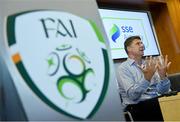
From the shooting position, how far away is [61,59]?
736mm

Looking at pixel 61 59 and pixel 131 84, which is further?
pixel 131 84

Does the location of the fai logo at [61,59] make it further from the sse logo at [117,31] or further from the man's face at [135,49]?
the sse logo at [117,31]

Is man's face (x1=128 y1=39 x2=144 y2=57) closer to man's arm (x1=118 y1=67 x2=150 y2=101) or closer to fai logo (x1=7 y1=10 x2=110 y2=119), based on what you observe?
man's arm (x1=118 y1=67 x2=150 y2=101)

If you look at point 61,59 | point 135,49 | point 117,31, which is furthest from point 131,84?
point 61,59

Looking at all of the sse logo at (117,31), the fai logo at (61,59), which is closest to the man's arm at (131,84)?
the sse logo at (117,31)

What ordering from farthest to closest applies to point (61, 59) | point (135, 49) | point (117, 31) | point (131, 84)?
point (117, 31) → point (135, 49) → point (131, 84) → point (61, 59)

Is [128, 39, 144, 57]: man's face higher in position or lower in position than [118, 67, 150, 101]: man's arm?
higher

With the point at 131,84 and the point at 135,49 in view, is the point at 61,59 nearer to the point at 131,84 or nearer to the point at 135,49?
the point at 131,84

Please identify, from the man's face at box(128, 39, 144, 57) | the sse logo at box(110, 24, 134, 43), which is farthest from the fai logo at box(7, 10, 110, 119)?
the sse logo at box(110, 24, 134, 43)

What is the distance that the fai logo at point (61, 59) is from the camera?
27.3 inches

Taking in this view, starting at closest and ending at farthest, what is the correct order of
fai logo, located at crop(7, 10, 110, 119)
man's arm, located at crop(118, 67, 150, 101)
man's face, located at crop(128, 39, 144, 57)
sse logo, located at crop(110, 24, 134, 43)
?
fai logo, located at crop(7, 10, 110, 119) → man's arm, located at crop(118, 67, 150, 101) → man's face, located at crop(128, 39, 144, 57) → sse logo, located at crop(110, 24, 134, 43)

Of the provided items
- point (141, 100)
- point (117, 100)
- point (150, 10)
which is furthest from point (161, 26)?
point (117, 100)

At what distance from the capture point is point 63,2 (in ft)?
2.68

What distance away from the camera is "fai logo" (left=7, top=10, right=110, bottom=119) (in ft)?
2.27
